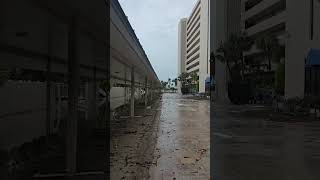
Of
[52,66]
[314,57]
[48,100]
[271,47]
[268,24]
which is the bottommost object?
[48,100]

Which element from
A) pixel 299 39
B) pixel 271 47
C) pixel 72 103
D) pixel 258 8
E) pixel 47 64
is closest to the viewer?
pixel 72 103

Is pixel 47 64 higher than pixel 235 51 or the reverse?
the reverse

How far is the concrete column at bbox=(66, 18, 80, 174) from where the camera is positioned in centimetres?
933

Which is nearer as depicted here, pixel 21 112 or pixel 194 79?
pixel 21 112

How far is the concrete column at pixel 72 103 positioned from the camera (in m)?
9.33

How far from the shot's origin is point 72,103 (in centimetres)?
982

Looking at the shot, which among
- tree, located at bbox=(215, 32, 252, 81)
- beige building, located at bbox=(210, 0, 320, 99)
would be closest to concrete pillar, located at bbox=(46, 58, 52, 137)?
beige building, located at bbox=(210, 0, 320, 99)

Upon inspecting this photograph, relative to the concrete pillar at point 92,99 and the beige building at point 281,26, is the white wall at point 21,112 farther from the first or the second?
the beige building at point 281,26

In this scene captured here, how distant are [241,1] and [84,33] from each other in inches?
3036

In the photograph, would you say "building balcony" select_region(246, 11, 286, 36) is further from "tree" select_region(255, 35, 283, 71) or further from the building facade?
the building facade

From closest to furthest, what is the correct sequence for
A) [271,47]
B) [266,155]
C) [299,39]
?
[266,155]
[299,39]
[271,47]

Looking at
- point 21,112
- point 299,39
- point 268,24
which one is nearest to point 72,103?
point 21,112

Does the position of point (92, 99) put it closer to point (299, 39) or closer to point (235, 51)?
point (299, 39)

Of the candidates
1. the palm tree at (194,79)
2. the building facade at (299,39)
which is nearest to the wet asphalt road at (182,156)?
the building facade at (299,39)
